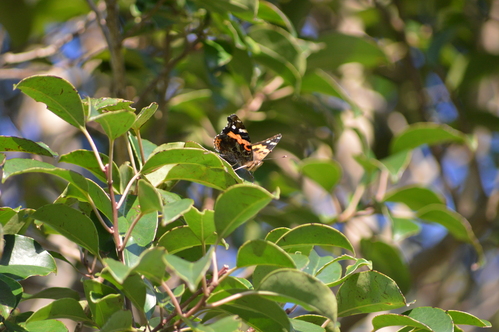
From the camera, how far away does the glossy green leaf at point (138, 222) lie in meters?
0.88

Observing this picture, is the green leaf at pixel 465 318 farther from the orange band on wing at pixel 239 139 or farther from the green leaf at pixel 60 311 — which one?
the orange band on wing at pixel 239 139

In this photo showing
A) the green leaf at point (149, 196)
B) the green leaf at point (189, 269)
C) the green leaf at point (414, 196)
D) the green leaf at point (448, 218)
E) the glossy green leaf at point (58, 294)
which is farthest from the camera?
the green leaf at point (414, 196)

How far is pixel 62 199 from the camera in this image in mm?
940

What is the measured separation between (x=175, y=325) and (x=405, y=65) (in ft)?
6.74

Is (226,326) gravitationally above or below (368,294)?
above

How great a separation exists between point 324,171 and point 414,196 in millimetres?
318

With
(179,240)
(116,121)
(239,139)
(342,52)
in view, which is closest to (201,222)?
(179,240)

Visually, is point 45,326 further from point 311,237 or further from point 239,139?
point 239,139

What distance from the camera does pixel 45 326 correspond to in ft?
2.73

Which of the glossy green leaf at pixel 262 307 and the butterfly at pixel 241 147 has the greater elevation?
the glossy green leaf at pixel 262 307

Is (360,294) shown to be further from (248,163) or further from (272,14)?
(272,14)

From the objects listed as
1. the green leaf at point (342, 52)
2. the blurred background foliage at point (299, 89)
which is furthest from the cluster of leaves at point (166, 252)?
the green leaf at point (342, 52)

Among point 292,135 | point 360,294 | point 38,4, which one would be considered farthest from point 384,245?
point 38,4

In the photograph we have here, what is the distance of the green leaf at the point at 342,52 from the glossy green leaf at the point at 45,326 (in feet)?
4.50
